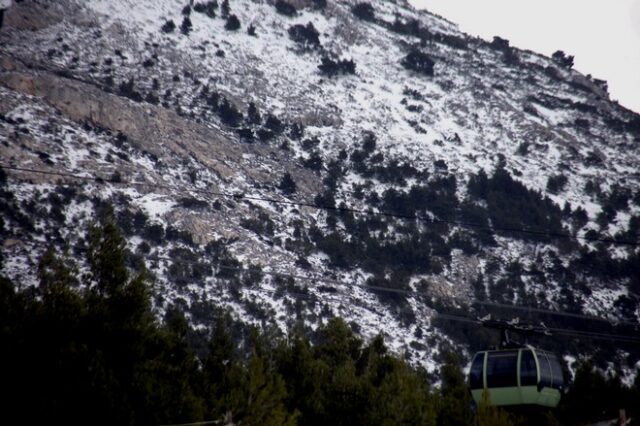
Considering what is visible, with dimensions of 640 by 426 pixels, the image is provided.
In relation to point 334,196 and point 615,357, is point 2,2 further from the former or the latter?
point 615,357

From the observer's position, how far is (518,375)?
2103 cm

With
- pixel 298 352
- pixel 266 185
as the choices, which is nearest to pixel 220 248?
pixel 266 185

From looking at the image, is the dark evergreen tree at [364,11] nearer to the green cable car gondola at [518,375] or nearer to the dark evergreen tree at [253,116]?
the dark evergreen tree at [253,116]

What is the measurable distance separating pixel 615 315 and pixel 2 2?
2448 inches

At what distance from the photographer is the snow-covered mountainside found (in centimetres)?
4350

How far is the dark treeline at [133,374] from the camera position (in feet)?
48.3

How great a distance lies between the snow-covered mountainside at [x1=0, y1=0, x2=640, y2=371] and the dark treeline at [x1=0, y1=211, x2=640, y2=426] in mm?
12221

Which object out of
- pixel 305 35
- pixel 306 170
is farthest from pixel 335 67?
pixel 306 170

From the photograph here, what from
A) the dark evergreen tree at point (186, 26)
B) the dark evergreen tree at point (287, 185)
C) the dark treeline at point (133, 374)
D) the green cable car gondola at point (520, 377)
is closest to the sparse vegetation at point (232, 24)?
the dark evergreen tree at point (186, 26)

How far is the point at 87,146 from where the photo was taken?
49.1m

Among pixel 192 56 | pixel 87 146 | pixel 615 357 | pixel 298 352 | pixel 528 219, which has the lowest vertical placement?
pixel 615 357

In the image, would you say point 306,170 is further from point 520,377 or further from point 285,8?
point 520,377

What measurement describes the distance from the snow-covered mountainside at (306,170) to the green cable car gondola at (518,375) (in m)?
12.3

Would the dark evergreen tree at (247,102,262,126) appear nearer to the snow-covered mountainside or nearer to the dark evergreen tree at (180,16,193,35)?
the snow-covered mountainside
